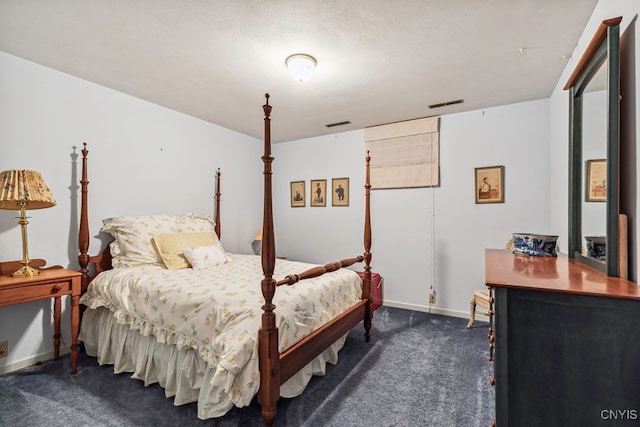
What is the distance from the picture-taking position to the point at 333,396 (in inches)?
77.5

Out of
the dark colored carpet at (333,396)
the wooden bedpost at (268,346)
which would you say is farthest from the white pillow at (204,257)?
the wooden bedpost at (268,346)

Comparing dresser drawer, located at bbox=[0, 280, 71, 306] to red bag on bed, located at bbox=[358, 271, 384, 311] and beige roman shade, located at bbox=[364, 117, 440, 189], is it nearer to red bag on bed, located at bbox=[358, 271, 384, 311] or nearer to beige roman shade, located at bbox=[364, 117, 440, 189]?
red bag on bed, located at bbox=[358, 271, 384, 311]

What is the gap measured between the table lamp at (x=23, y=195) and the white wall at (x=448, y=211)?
308 cm

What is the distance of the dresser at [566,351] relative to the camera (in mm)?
1033

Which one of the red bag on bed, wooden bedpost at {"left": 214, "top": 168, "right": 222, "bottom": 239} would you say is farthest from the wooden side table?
the red bag on bed

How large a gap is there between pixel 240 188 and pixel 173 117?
1.31 meters

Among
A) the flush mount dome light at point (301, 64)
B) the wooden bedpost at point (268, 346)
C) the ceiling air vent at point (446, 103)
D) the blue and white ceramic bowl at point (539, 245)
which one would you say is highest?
the ceiling air vent at point (446, 103)

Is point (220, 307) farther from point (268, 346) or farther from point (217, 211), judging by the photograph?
Answer: point (217, 211)

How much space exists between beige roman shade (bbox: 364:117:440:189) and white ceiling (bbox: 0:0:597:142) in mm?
546

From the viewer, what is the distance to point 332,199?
434 cm

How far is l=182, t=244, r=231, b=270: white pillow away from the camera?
2.75 m

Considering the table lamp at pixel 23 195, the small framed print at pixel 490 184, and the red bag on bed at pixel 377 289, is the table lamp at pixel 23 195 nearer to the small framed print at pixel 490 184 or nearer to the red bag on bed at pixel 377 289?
the red bag on bed at pixel 377 289

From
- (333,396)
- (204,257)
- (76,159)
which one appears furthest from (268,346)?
(76,159)

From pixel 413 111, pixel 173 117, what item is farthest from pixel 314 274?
pixel 173 117
